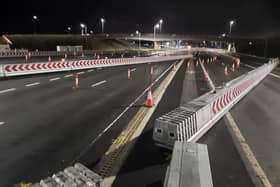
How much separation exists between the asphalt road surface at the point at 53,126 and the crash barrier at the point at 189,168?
8.09 feet

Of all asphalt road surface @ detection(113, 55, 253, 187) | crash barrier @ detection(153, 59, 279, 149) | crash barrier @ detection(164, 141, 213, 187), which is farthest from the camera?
crash barrier @ detection(153, 59, 279, 149)

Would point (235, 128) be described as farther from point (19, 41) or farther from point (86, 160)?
point (19, 41)

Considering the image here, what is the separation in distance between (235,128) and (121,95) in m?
6.97

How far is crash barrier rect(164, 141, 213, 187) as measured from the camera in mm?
3455

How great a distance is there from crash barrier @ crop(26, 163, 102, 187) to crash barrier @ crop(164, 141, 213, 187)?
52.0 inches

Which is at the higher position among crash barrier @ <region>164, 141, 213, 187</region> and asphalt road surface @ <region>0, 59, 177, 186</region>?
crash barrier @ <region>164, 141, 213, 187</region>

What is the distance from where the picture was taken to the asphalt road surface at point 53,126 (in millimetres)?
5635

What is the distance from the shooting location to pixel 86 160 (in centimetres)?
580

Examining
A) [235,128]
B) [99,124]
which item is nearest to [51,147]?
[99,124]

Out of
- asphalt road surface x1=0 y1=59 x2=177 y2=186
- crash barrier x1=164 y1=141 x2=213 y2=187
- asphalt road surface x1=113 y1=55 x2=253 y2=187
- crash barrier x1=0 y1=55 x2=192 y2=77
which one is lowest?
asphalt road surface x1=113 y1=55 x2=253 y2=187

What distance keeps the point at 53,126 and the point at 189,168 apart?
5.90 meters

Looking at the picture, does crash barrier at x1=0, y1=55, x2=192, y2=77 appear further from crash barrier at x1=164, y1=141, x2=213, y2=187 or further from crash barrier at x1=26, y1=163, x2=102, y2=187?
crash barrier at x1=164, y1=141, x2=213, y2=187

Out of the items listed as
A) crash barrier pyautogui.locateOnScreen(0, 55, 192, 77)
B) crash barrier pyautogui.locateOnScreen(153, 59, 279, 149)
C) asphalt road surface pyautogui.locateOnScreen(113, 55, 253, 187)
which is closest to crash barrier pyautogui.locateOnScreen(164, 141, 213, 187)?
asphalt road surface pyautogui.locateOnScreen(113, 55, 253, 187)

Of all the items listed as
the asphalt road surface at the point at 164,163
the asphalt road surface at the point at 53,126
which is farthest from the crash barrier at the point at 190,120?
the asphalt road surface at the point at 53,126
